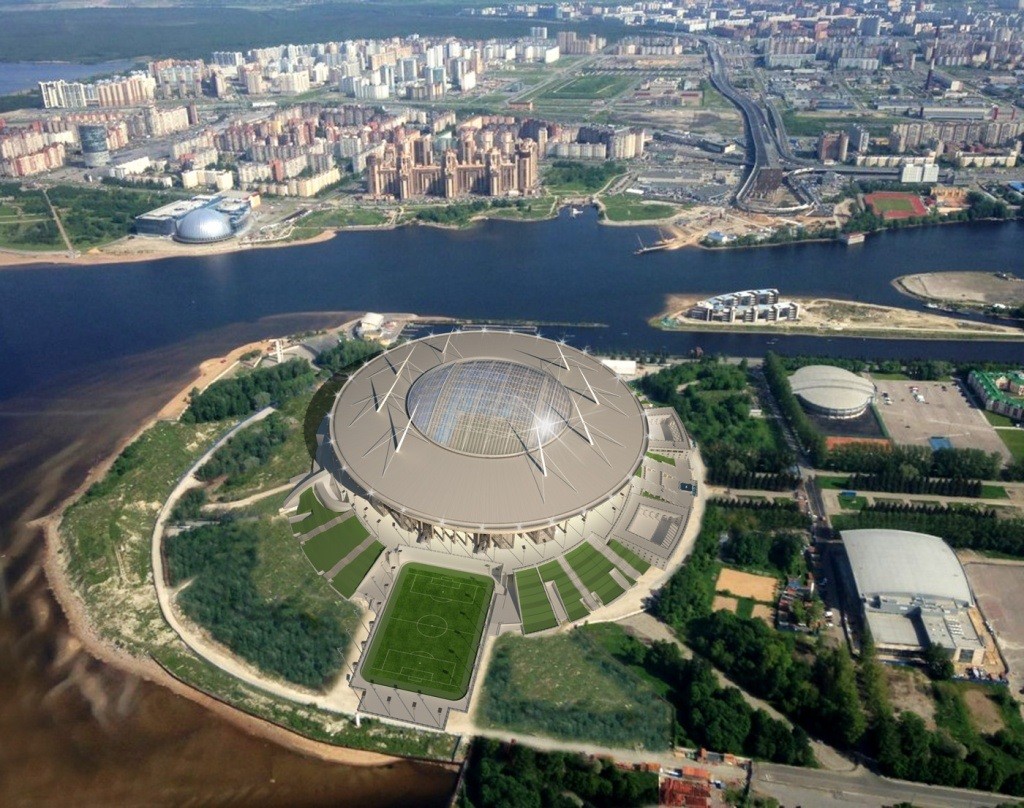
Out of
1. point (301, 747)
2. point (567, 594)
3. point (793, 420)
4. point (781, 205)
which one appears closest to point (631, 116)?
point (781, 205)

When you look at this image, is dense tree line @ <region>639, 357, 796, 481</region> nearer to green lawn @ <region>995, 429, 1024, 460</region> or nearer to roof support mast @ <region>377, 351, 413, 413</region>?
green lawn @ <region>995, 429, 1024, 460</region>

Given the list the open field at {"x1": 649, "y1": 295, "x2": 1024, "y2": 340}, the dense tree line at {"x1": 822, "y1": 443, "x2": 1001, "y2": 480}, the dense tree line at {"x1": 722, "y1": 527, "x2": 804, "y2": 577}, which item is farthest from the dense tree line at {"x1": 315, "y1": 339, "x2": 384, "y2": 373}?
the dense tree line at {"x1": 822, "y1": 443, "x2": 1001, "y2": 480}

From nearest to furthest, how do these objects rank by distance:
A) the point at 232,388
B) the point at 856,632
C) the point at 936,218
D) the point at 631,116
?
1. the point at 856,632
2. the point at 232,388
3. the point at 936,218
4. the point at 631,116

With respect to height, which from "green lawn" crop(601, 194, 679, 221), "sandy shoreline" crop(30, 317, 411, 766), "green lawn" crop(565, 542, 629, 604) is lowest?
"sandy shoreline" crop(30, 317, 411, 766)

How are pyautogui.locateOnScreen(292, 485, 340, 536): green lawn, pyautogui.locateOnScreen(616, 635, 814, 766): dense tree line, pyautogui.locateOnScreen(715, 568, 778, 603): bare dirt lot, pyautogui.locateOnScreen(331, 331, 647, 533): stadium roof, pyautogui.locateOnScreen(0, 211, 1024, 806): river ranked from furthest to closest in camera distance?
pyautogui.locateOnScreen(292, 485, 340, 536): green lawn → pyautogui.locateOnScreen(331, 331, 647, 533): stadium roof → pyautogui.locateOnScreen(715, 568, 778, 603): bare dirt lot → pyautogui.locateOnScreen(0, 211, 1024, 806): river → pyautogui.locateOnScreen(616, 635, 814, 766): dense tree line

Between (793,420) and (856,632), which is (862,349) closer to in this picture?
(793,420)

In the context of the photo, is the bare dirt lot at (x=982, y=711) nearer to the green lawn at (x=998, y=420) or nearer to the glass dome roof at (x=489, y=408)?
the glass dome roof at (x=489, y=408)

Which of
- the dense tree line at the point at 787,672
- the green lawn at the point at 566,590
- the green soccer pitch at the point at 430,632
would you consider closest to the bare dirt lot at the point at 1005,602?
the dense tree line at the point at 787,672

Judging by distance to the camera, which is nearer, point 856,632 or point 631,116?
point 856,632
